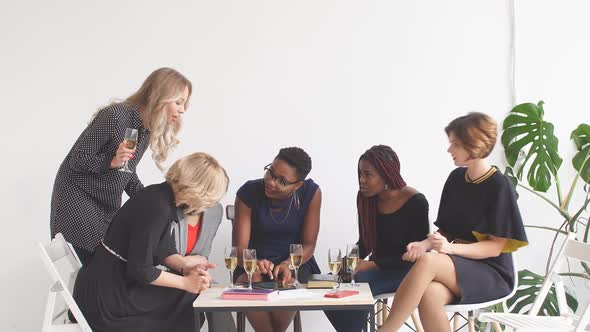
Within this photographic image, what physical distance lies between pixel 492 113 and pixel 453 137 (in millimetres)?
1140

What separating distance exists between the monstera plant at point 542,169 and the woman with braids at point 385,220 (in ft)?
2.79

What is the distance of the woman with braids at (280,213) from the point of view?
12.2 feet

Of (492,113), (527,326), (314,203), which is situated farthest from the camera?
(492,113)

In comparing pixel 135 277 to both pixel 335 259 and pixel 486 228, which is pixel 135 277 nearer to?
pixel 335 259

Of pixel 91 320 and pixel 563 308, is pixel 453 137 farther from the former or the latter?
pixel 91 320

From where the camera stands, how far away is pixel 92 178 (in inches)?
135

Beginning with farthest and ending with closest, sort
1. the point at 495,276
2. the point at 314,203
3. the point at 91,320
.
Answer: the point at 314,203 → the point at 495,276 → the point at 91,320

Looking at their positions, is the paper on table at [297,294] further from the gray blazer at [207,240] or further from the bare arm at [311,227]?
the bare arm at [311,227]

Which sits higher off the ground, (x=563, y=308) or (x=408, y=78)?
(x=408, y=78)

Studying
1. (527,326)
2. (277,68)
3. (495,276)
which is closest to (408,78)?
(277,68)

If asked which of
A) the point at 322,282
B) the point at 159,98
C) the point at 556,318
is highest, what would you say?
the point at 159,98

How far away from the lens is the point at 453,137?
3494mm

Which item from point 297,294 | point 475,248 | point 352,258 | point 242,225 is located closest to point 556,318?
point 475,248

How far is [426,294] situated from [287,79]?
1758 millimetres
